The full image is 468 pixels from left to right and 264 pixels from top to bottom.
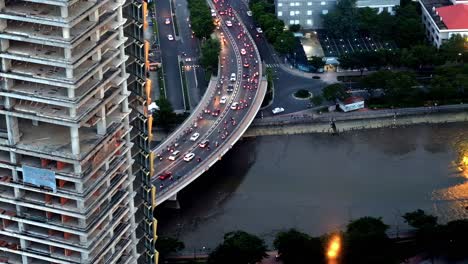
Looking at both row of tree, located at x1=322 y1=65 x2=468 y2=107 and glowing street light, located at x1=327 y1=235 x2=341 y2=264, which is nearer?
glowing street light, located at x1=327 y1=235 x2=341 y2=264

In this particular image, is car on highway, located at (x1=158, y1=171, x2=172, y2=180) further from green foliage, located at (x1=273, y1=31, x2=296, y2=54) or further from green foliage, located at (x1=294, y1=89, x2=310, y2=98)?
green foliage, located at (x1=273, y1=31, x2=296, y2=54)

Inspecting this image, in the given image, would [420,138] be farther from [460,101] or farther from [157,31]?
[157,31]

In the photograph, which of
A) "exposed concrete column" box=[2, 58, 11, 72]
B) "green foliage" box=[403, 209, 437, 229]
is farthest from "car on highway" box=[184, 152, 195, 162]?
"exposed concrete column" box=[2, 58, 11, 72]

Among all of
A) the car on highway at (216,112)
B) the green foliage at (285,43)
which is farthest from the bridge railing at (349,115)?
the green foliage at (285,43)

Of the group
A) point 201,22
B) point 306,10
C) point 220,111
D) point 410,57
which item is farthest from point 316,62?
point 220,111

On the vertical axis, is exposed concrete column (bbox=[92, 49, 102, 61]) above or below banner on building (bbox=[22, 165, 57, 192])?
above

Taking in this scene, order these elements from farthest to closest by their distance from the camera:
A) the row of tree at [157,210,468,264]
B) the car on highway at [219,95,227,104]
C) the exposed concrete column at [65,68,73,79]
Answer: the car on highway at [219,95,227,104] < the row of tree at [157,210,468,264] < the exposed concrete column at [65,68,73,79]

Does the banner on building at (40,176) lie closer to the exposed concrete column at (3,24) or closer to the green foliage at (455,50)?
the exposed concrete column at (3,24)

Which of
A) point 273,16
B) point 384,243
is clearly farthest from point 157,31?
point 384,243
